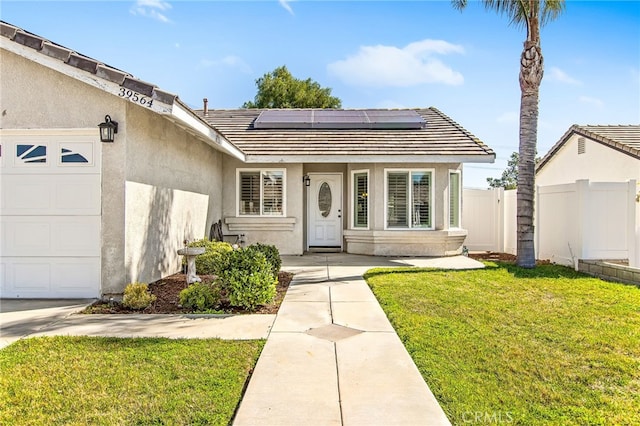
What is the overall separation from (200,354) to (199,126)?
5.04m

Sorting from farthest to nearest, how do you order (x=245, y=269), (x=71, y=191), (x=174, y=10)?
(x=174, y=10) → (x=71, y=191) → (x=245, y=269)

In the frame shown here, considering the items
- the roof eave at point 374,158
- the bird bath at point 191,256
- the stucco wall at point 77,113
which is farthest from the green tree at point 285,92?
the bird bath at point 191,256

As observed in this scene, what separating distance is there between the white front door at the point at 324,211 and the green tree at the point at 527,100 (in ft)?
18.5

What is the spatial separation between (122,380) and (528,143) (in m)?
10.1

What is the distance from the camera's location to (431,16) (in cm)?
1232

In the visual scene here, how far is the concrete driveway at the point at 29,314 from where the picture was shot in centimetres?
486

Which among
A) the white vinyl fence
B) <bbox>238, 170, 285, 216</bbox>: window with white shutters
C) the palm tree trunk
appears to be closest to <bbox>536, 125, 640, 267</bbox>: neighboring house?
the white vinyl fence

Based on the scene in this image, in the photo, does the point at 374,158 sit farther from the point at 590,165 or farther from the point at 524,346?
the point at 590,165

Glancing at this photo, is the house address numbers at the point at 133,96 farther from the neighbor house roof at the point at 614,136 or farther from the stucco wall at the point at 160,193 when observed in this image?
the neighbor house roof at the point at 614,136

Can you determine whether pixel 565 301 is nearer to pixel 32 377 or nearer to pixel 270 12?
pixel 32 377

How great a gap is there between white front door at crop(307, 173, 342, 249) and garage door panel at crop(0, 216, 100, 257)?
7726 millimetres

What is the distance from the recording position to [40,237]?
6664mm

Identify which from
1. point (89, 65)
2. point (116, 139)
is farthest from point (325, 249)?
point (89, 65)

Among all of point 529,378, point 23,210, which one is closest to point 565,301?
point 529,378
